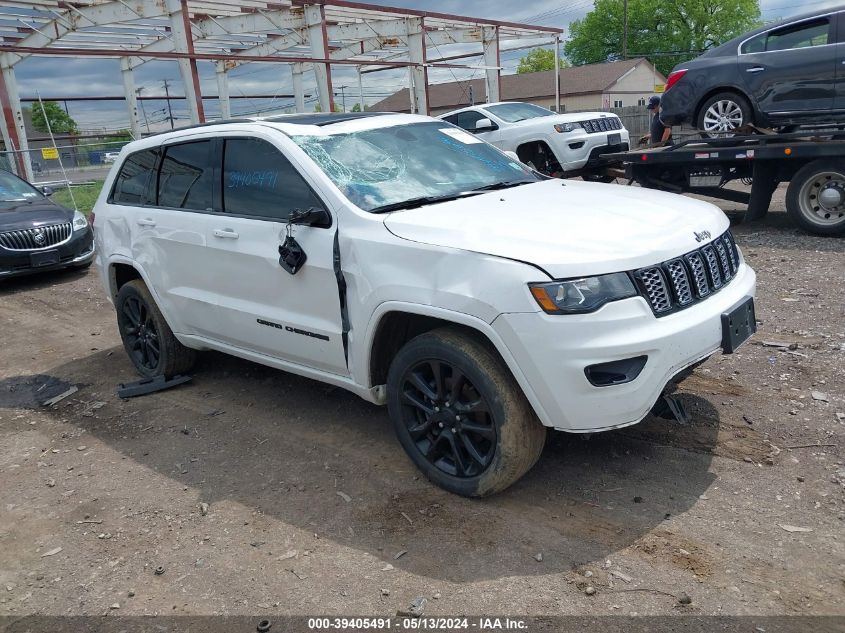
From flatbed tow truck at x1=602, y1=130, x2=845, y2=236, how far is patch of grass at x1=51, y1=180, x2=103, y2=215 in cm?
1245

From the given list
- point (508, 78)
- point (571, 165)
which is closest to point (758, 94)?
point (571, 165)

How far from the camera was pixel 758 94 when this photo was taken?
31.8 feet

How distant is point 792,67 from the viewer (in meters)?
9.34

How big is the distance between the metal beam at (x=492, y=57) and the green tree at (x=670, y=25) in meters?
41.3

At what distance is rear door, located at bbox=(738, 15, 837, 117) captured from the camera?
9125mm

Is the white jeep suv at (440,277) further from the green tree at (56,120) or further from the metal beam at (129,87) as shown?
the green tree at (56,120)

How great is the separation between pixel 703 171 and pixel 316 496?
25.0 feet

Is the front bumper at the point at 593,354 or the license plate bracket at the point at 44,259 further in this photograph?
the license plate bracket at the point at 44,259

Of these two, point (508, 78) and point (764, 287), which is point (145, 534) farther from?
point (508, 78)

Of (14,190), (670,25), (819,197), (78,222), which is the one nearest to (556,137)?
(819,197)

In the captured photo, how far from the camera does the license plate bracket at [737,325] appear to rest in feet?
11.2

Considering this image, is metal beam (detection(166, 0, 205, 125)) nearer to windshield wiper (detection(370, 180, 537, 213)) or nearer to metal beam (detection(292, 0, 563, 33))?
metal beam (detection(292, 0, 563, 33))

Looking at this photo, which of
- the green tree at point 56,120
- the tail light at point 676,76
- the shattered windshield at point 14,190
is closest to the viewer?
the tail light at point 676,76

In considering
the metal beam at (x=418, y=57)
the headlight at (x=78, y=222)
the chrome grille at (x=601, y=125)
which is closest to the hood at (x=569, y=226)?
the headlight at (x=78, y=222)
